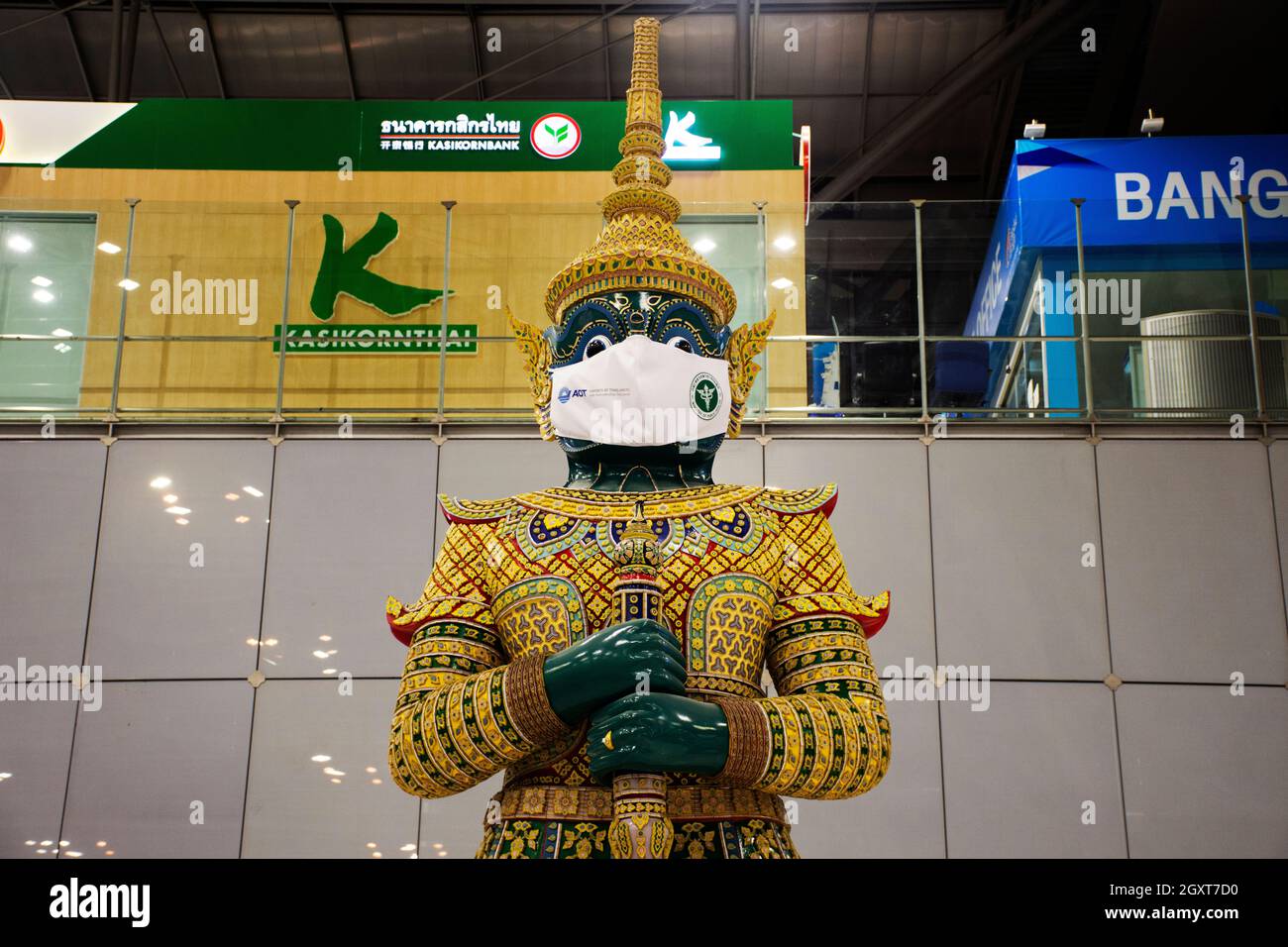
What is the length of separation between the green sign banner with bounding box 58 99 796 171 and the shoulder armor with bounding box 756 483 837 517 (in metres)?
6.31

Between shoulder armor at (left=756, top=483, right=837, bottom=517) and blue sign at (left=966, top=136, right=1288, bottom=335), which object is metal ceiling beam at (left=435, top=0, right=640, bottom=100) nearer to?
blue sign at (left=966, top=136, right=1288, bottom=335)

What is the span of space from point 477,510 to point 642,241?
98 cm

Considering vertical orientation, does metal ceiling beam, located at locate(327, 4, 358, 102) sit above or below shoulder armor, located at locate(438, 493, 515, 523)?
above

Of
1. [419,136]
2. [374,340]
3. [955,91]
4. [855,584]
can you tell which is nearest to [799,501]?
[855,584]

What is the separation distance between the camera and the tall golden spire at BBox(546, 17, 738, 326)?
13.2 feet

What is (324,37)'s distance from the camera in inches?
575

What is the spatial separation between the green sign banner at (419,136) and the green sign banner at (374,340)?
2513 mm

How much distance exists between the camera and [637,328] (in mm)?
3982

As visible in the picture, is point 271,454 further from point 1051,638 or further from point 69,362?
point 1051,638

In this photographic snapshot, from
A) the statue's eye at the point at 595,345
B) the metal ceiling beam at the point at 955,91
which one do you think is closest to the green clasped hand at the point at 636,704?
the statue's eye at the point at 595,345

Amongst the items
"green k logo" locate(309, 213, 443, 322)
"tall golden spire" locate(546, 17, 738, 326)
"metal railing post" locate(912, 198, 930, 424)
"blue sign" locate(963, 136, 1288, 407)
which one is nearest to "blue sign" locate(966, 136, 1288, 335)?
"blue sign" locate(963, 136, 1288, 407)

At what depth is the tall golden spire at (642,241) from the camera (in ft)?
13.2

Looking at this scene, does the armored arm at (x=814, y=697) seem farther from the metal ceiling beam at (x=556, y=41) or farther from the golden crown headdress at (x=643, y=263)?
the metal ceiling beam at (x=556, y=41)
